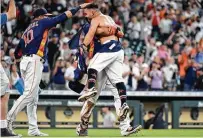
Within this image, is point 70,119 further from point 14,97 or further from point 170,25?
point 170,25

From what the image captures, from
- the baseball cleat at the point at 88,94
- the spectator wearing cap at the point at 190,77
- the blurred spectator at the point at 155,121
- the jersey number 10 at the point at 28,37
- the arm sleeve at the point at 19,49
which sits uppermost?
the jersey number 10 at the point at 28,37

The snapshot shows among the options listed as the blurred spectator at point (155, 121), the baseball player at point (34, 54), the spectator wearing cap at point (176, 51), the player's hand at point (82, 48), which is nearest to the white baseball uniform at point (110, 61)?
the player's hand at point (82, 48)

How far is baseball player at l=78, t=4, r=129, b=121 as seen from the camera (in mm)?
14719

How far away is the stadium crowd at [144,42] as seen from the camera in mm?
23672

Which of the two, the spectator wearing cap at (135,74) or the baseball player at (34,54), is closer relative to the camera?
the baseball player at (34,54)

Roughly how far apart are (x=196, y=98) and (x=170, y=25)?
4.93 m

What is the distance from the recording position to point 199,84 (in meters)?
24.1

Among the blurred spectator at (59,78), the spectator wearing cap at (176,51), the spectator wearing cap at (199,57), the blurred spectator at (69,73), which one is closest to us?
the blurred spectator at (69,73)

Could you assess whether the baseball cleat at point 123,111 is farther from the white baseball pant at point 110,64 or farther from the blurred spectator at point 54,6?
the blurred spectator at point 54,6

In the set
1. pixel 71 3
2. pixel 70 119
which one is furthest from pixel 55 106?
pixel 71 3

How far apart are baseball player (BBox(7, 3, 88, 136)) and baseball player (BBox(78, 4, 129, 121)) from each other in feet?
1.49

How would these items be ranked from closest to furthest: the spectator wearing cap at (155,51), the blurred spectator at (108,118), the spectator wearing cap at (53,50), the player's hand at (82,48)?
1. the player's hand at (82,48)
2. the blurred spectator at (108,118)
3. the spectator wearing cap at (53,50)
4. the spectator wearing cap at (155,51)

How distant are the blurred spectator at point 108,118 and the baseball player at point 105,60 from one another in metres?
7.93

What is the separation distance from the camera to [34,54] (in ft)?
49.7
